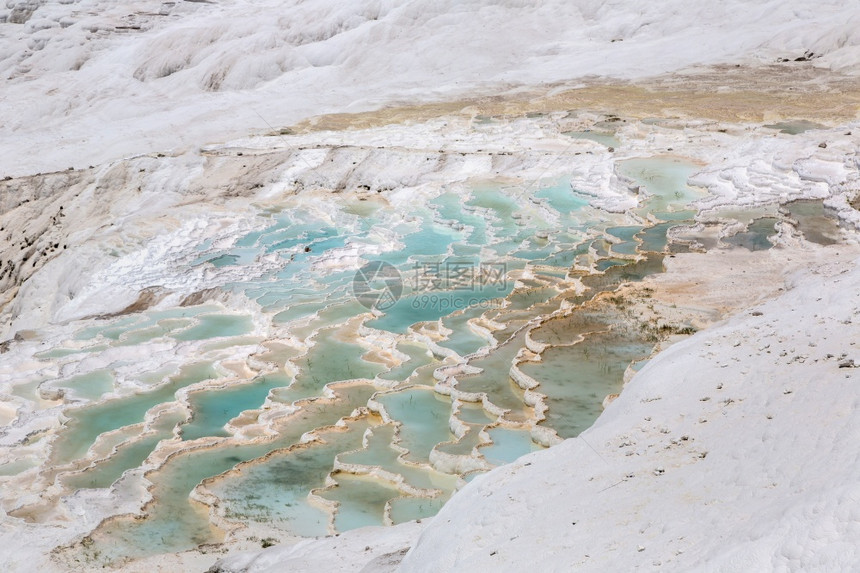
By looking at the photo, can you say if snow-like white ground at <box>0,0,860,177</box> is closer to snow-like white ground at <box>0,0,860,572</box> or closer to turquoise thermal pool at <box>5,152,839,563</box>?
snow-like white ground at <box>0,0,860,572</box>

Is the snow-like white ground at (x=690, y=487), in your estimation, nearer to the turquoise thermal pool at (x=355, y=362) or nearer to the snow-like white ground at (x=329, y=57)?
the turquoise thermal pool at (x=355, y=362)

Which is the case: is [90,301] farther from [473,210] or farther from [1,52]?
[1,52]

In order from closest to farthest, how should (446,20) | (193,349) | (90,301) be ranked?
(193,349), (90,301), (446,20)

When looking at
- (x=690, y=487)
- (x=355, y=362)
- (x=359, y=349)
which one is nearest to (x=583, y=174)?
(x=359, y=349)

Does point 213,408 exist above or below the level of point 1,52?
below

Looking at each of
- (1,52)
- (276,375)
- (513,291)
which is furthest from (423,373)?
(1,52)

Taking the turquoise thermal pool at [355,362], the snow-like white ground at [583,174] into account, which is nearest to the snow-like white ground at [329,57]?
the snow-like white ground at [583,174]
